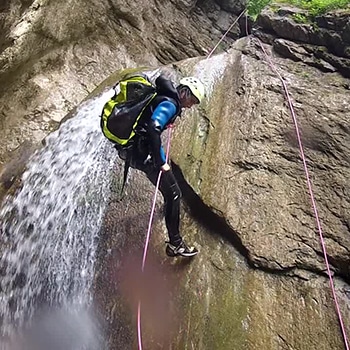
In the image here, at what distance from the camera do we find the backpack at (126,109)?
4.48 m

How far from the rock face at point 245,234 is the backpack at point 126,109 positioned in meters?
1.40

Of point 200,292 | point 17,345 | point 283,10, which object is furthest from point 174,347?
point 283,10

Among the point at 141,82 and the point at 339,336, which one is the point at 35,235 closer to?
the point at 141,82

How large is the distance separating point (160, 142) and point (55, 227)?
9.04ft

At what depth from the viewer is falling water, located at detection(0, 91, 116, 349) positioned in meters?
5.89

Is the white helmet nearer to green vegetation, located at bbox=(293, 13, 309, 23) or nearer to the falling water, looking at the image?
the falling water

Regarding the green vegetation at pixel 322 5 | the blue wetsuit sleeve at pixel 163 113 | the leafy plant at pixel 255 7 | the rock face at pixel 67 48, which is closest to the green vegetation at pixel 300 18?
the green vegetation at pixel 322 5

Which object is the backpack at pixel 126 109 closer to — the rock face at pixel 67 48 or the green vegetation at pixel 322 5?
the rock face at pixel 67 48

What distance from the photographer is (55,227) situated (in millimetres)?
6383

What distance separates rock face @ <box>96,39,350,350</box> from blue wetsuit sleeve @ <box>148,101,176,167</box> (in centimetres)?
115

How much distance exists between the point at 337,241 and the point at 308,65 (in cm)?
372

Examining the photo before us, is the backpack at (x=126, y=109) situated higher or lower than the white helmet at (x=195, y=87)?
higher

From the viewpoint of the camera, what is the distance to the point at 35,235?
6.54 m

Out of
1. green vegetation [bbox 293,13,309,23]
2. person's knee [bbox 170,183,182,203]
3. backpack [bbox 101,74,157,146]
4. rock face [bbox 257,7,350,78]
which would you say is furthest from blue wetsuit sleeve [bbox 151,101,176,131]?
green vegetation [bbox 293,13,309,23]
